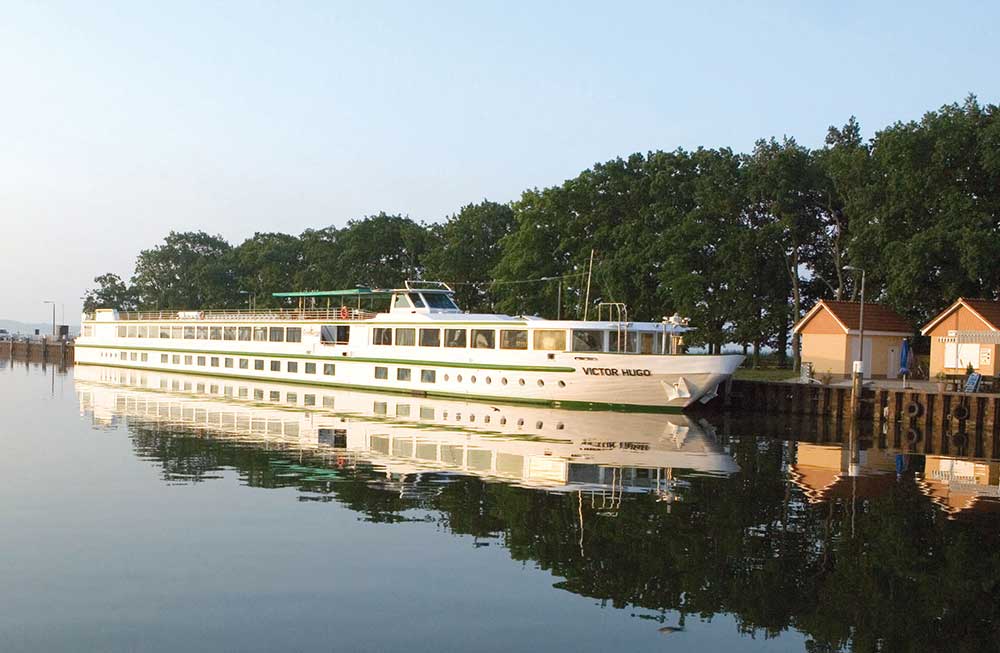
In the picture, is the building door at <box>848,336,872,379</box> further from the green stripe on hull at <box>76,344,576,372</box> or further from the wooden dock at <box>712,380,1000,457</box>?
the green stripe on hull at <box>76,344,576,372</box>

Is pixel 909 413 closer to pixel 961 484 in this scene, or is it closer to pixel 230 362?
pixel 961 484

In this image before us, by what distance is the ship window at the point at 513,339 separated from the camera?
142 feet

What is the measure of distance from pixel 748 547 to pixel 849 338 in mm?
34404

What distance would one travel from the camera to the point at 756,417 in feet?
142

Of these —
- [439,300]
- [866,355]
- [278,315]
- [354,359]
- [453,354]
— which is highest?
[439,300]

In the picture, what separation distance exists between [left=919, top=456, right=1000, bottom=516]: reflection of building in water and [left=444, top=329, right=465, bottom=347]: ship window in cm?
2198

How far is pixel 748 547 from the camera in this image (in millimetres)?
17469

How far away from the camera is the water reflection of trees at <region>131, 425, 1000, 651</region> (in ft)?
45.4

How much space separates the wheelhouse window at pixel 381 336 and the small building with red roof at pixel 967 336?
86.4 feet

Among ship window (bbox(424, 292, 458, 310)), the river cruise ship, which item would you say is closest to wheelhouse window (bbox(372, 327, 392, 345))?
the river cruise ship

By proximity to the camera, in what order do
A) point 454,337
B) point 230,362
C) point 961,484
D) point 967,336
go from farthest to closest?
point 230,362
point 454,337
point 967,336
point 961,484

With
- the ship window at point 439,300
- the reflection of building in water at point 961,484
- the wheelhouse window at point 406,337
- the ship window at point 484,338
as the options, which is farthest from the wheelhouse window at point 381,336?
the reflection of building in water at point 961,484

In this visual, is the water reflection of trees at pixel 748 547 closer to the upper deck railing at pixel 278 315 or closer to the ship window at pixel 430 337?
the ship window at pixel 430 337

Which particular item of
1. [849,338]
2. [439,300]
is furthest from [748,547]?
[849,338]
